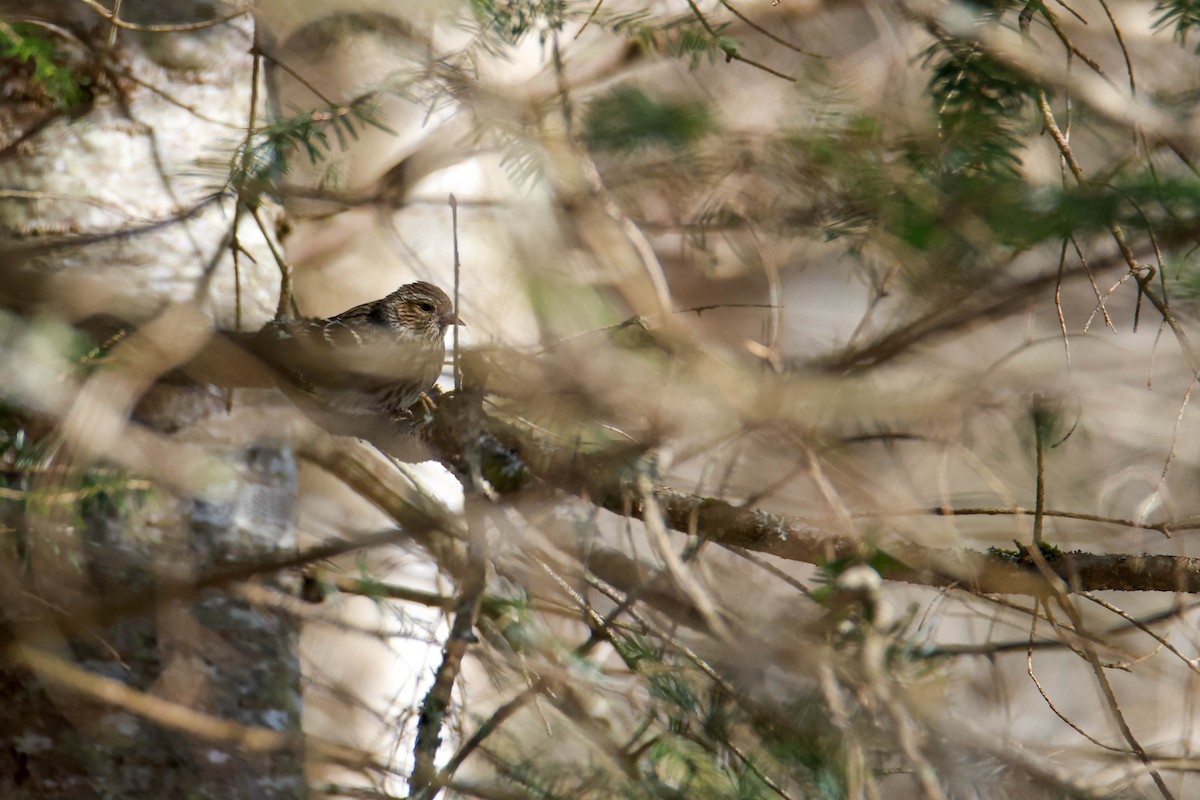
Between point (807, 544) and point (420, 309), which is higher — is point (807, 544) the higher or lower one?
the lower one

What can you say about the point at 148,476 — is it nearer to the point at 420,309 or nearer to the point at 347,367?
the point at 347,367

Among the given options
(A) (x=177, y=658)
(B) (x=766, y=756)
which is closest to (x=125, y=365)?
(A) (x=177, y=658)

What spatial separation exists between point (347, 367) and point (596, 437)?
0.46 m

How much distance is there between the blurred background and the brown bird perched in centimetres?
10

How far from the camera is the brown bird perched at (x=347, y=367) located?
6.23ft

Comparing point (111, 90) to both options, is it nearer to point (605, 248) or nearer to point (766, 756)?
point (605, 248)

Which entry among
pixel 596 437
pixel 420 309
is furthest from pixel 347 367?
pixel 420 309

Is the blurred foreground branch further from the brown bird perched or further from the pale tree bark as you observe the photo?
the pale tree bark

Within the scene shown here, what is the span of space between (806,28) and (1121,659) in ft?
12.1

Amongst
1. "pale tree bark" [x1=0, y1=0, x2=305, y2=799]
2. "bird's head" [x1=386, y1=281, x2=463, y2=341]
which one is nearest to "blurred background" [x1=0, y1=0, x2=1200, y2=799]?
"pale tree bark" [x1=0, y1=0, x2=305, y2=799]

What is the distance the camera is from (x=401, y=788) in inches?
80.7

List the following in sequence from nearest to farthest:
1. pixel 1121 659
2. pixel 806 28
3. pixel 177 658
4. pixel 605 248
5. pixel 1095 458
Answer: pixel 1121 659 < pixel 177 658 < pixel 605 248 < pixel 1095 458 < pixel 806 28

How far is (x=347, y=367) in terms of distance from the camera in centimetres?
187

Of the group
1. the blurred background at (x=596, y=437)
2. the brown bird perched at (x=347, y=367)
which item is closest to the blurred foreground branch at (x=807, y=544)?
the blurred background at (x=596, y=437)
